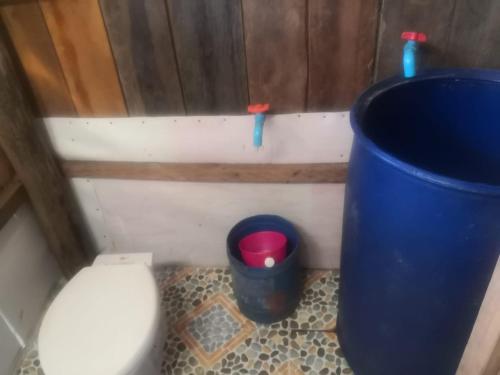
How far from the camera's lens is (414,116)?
3.21ft

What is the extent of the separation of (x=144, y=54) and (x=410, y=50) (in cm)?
67

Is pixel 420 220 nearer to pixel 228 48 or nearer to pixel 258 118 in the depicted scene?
pixel 258 118

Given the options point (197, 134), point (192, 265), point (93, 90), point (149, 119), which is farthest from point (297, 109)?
point (192, 265)

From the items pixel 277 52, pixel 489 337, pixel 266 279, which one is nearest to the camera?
pixel 489 337

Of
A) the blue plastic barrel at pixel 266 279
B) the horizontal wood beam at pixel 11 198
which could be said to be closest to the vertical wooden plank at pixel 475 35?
the blue plastic barrel at pixel 266 279

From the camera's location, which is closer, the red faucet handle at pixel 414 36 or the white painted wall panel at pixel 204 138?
the red faucet handle at pixel 414 36

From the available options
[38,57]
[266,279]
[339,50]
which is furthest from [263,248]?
[38,57]

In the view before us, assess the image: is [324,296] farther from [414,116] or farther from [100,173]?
[100,173]

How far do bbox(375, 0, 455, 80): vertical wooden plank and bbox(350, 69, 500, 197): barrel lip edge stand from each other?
4.2 inches

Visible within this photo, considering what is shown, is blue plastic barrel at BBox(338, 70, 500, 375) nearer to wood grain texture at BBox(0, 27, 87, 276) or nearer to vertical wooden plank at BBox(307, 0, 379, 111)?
vertical wooden plank at BBox(307, 0, 379, 111)

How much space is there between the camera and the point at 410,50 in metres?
0.94

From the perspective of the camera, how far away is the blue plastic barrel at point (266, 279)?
123cm

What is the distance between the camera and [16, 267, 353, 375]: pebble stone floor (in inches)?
49.7

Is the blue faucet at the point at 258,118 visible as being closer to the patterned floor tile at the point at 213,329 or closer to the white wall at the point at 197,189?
the white wall at the point at 197,189
